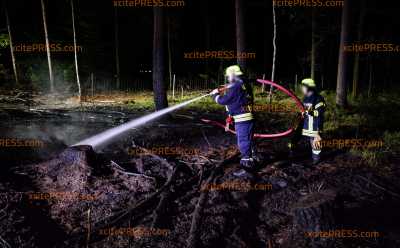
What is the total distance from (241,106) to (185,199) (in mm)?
2355

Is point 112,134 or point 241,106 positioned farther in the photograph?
point 112,134

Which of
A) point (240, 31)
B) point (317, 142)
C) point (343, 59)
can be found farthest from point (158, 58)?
point (343, 59)

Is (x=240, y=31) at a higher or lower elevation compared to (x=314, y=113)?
higher

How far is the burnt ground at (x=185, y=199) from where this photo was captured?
4434mm

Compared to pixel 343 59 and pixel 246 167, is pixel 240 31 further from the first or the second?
pixel 246 167

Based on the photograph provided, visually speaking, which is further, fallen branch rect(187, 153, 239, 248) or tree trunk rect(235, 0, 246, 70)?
tree trunk rect(235, 0, 246, 70)

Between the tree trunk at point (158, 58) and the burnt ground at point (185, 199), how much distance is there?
4126 mm

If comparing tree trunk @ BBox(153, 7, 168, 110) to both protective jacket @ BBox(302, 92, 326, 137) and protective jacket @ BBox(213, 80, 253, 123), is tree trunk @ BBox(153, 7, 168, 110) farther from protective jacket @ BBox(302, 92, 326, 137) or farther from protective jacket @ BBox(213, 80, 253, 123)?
protective jacket @ BBox(302, 92, 326, 137)

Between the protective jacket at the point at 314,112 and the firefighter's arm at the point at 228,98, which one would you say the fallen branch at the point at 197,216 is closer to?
the firefighter's arm at the point at 228,98

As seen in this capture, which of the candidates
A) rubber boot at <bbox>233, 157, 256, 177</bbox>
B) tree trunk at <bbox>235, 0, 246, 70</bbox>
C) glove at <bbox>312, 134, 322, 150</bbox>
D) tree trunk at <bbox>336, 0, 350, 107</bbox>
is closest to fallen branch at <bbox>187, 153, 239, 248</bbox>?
rubber boot at <bbox>233, 157, 256, 177</bbox>

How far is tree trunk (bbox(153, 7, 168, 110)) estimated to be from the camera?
11.8 meters

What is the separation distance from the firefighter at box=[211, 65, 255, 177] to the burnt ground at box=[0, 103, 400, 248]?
0.39 m

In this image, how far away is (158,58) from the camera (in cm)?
1205

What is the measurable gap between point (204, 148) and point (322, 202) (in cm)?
416
